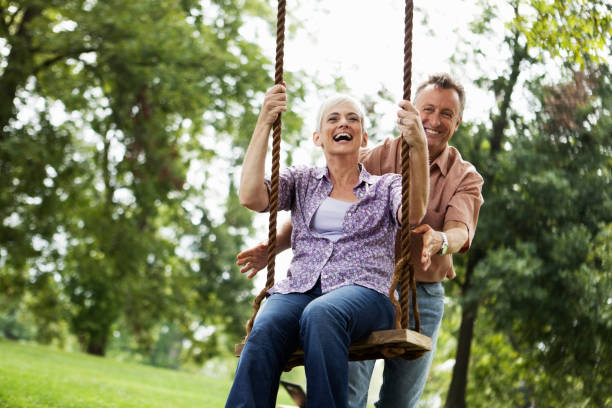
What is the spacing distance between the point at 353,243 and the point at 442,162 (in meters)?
0.74

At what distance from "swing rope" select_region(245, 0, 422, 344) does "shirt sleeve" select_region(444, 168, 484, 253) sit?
39 cm

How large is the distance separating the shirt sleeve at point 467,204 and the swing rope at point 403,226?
1.28 ft

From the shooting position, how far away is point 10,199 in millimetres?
12859

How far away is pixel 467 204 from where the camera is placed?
10.5 ft

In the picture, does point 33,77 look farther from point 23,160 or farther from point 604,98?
point 604,98

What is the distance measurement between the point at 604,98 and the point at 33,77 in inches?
396

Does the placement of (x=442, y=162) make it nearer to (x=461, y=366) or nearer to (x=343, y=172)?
(x=343, y=172)

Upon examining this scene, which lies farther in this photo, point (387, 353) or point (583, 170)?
point (583, 170)

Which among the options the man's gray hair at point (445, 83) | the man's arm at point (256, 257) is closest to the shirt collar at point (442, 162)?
the man's gray hair at point (445, 83)

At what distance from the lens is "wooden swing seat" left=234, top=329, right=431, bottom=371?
2.54 metres

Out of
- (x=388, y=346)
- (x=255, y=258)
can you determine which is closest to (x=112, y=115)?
(x=255, y=258)

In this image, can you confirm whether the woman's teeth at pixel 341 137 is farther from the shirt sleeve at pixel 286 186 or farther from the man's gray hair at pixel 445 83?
the man's gray hair at pixel 445 83

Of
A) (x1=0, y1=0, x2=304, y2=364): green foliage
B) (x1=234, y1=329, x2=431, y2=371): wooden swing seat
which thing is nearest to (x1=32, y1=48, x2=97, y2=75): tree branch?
(x1=0, y1=0, x2=304, y2=364): green foliage

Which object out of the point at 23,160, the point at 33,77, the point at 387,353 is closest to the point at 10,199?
the point at 23,160
